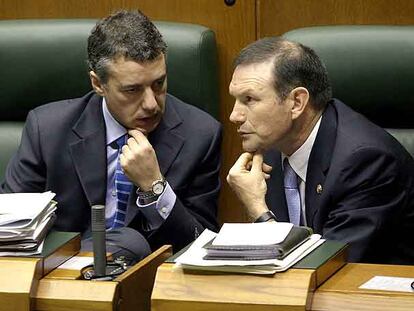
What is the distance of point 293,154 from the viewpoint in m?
2.32

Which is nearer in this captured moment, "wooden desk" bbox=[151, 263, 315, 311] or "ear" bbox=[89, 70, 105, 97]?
"wooden desk" bbox=[151, 263, 315, 311]

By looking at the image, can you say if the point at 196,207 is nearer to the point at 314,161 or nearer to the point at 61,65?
the point at 314,161

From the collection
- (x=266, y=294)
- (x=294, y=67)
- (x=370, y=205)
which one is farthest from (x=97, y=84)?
(x=266, y=294)

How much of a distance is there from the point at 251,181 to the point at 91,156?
37 centimetres

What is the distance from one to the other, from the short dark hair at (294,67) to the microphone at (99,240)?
61cm

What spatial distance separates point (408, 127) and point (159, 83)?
540 millimetres

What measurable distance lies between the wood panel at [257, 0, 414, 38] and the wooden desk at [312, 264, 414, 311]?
1100 mm

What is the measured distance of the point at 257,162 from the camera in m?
2.36

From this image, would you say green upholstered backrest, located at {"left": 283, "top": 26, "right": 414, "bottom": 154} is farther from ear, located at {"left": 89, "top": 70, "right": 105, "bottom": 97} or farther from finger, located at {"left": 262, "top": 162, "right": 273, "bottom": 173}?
ear, located at {"left": 89, "top": 70, "right": 105, "bottom": 97}

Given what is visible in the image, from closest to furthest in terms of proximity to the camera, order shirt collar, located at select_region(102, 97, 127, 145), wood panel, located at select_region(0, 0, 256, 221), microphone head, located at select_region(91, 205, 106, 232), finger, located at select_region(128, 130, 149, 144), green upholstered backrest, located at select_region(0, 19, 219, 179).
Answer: microphone head, located at select_region(91, 205, 106, 232)
finger, located at select_region(128, 130, 149, 144)
shirt collar, located at select_region(102, 97, 127, 145)
green upholstered backrest, located at select_region(0, 19, 219, 179)
wood panel, located at select_region(0, 0, 256, 221)

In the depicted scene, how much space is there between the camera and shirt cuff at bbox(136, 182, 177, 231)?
2.35 meters

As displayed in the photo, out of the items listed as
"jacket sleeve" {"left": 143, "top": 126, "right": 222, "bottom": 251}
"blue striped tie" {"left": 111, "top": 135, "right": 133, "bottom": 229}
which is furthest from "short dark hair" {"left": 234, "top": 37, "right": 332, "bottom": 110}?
"blue striped tie" {"left": 111, "top": 135, "right": 133, "bottom": 229}

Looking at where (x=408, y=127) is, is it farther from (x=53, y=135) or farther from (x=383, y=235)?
(x=53, y=135)

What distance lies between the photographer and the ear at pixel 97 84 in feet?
8.16
